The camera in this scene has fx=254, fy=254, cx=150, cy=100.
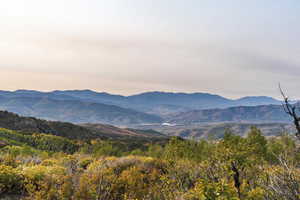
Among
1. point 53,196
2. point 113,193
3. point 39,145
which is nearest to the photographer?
point 53,196

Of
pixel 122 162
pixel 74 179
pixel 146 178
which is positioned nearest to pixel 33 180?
pixel 74 179

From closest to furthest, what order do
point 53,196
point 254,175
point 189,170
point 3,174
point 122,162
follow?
1. point 53,196
2. point 3,174
3. point 254,175
4. point 189,170
5. point 122,162

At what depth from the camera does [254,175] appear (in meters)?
18.7

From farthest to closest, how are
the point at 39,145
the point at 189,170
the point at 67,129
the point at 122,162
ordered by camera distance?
the point at 67,129 → the point at 39,145 → the point at 122,162 → the point at 189,170

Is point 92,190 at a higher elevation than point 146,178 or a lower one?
higher

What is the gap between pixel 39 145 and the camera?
4894 centimetres

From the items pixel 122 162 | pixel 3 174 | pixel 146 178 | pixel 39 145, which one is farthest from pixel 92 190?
pixel 39 145

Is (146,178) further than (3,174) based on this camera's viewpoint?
Yes

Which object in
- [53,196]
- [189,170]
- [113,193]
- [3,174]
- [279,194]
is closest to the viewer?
[279,194]

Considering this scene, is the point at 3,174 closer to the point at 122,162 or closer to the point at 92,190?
the point at 92,190

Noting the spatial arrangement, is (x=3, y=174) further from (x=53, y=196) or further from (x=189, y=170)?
(x=189, y=170)

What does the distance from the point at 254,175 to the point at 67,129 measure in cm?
9187

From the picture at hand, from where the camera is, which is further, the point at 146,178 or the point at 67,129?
the point at 67,129

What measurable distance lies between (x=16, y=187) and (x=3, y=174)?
1.12m
